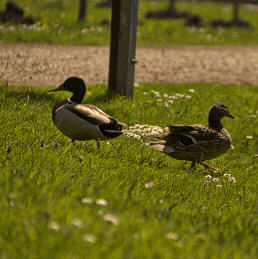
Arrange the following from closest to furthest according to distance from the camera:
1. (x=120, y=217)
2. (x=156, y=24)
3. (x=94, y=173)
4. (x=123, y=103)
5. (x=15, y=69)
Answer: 1. (x=120, y=217)
2. (x=94, y=173)
3. (x=15, y=69)
4. (x=123, y=103)
5. (x=156, y=24)

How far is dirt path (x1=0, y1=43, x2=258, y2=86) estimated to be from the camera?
7.64m

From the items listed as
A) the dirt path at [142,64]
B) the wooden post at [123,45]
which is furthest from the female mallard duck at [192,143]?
the wooden post at [123,45]

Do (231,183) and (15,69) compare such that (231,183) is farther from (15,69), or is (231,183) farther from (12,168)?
(15,69)

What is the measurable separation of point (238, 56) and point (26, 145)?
11502 mm

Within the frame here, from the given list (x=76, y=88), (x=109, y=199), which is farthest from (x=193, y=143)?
(x=109, y=199)

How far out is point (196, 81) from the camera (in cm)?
1184

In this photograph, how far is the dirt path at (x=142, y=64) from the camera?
25.1 feet

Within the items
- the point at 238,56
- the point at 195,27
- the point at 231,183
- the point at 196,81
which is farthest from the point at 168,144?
the point at 195,27

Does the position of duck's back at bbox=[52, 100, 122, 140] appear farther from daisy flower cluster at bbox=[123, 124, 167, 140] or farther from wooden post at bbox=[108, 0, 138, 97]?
wooden post at bbox=[108, 0, 138, 97]

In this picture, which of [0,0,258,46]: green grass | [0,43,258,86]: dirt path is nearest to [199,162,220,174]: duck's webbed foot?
[0,43,258,86]: dirt path

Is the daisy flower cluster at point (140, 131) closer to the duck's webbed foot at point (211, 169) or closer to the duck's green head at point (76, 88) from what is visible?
the duck's webbed foot at point (211, 169)

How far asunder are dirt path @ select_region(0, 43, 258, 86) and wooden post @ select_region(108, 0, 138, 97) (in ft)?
2.13

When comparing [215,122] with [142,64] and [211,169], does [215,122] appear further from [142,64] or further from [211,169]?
[142,64]

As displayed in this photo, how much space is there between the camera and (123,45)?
913 centimetres
